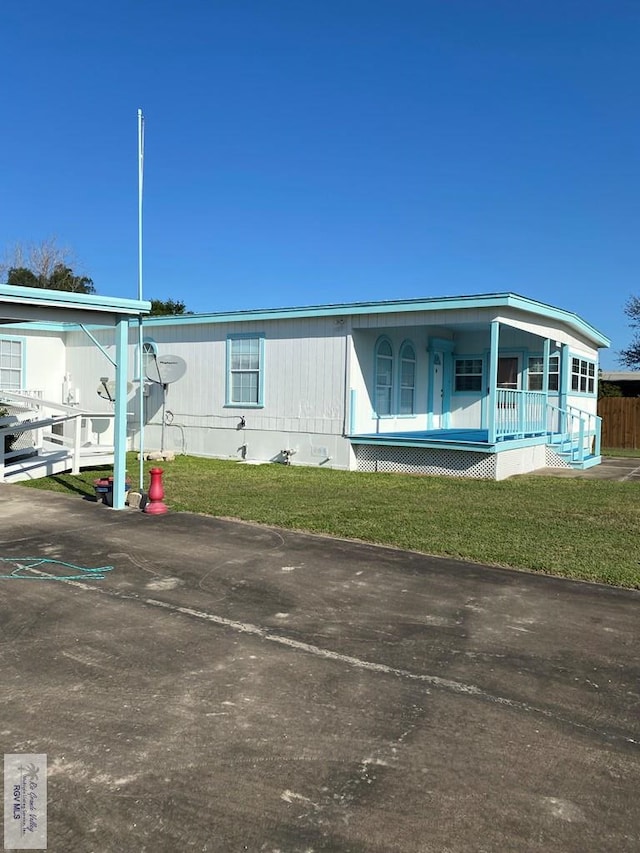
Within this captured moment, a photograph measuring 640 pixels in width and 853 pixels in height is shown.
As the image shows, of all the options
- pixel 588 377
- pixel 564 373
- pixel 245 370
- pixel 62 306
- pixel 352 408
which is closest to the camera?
pixel 62 306

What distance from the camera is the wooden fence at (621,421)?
24.0 meters

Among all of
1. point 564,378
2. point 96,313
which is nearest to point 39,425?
point 96,313

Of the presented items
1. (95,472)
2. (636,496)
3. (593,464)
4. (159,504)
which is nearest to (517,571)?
(159,504)

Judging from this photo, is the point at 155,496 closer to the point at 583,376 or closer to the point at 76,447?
the point at 76,447

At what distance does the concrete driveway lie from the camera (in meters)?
2.82

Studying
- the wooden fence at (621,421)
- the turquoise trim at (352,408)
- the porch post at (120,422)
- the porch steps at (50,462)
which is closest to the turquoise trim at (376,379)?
the turquoise trim at (352,408)

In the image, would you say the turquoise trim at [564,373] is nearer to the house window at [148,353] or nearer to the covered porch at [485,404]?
the covered porch at [485,404]

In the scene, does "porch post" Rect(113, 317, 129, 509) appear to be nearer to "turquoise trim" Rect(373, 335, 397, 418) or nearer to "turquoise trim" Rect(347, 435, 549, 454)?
"turquoise trim" Rect(347, 435, 549, 454)

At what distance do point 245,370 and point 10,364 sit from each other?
6.63 metres

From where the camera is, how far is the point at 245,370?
15.9m

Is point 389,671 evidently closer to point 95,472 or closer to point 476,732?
point 476,732

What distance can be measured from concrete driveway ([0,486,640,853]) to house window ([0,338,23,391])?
1270 cm

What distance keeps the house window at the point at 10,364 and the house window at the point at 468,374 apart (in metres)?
11.2

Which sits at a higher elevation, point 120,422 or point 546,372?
point 546,372
